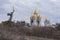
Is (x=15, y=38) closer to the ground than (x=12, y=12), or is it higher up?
closer to the ground

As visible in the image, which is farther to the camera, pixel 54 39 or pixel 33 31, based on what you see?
pixel 33 31

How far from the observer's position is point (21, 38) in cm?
1652

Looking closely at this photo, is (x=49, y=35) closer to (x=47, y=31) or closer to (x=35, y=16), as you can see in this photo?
(x=47, y=31)

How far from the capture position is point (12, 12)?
80.9 feet

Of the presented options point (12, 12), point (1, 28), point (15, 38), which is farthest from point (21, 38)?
point (12, 12)

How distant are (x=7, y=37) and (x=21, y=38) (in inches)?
39.2

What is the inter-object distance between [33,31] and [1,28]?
5200 millimetres

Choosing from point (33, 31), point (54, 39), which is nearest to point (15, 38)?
point (54, 39)

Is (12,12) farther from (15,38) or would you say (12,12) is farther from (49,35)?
(15,38)

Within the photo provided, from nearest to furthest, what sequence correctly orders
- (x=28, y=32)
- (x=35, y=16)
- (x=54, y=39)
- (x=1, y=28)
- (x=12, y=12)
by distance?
(x=1, y=28) < (x=54, y=39) < (x=28, y=32) < (x=12, y=12) < (x=35, y=16)

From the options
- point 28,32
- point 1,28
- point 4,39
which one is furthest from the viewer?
point 28,32

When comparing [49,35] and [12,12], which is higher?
[12,12]

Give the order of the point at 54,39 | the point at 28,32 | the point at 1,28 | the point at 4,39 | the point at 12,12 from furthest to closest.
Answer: the point at 12,12, the point at 28,32, the point at 54,39, the point at 1,28, the point at 4,39

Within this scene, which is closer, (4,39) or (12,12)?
(4,39)
